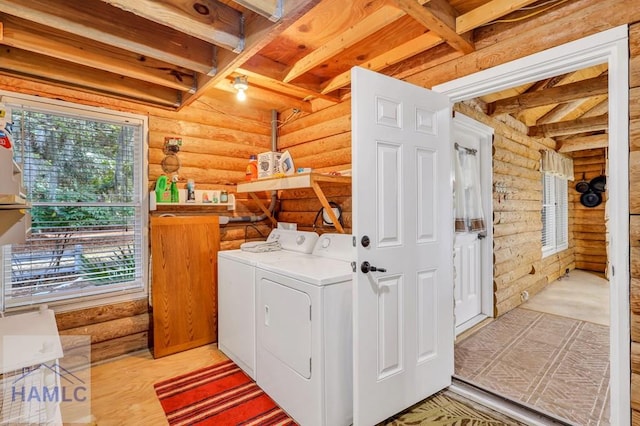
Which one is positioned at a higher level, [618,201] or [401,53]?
[401,53]

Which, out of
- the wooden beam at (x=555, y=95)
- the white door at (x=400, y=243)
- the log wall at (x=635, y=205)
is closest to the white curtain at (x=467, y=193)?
the wooden beam at (x=555, y=95)

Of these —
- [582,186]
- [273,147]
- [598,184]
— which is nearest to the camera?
[273,147]

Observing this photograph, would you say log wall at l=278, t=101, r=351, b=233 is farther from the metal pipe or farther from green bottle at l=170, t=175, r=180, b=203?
green bottle at l=170, t=175, r=180, b=203

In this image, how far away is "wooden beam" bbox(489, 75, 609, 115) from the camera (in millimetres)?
2882

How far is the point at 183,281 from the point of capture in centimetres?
278

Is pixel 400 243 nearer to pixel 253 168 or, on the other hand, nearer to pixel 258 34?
pixel 258 34

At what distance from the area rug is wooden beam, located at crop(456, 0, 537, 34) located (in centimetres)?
224

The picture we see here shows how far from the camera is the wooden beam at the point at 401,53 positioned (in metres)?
2.01

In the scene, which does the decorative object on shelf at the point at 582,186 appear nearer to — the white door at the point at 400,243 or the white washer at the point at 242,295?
the white door at the point at 400,243

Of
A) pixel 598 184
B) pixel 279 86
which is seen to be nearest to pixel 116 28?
pixel 279 86

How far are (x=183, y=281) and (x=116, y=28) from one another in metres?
1.90

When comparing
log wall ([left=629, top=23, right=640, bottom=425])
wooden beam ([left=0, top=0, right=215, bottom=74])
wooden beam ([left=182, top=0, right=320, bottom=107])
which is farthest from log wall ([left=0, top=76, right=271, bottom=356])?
log wall ([left=629, top=23, right=640, bottom=425])

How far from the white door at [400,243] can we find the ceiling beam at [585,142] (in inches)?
174

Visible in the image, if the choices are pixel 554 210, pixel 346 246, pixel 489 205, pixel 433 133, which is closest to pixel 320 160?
pixel 346 246
